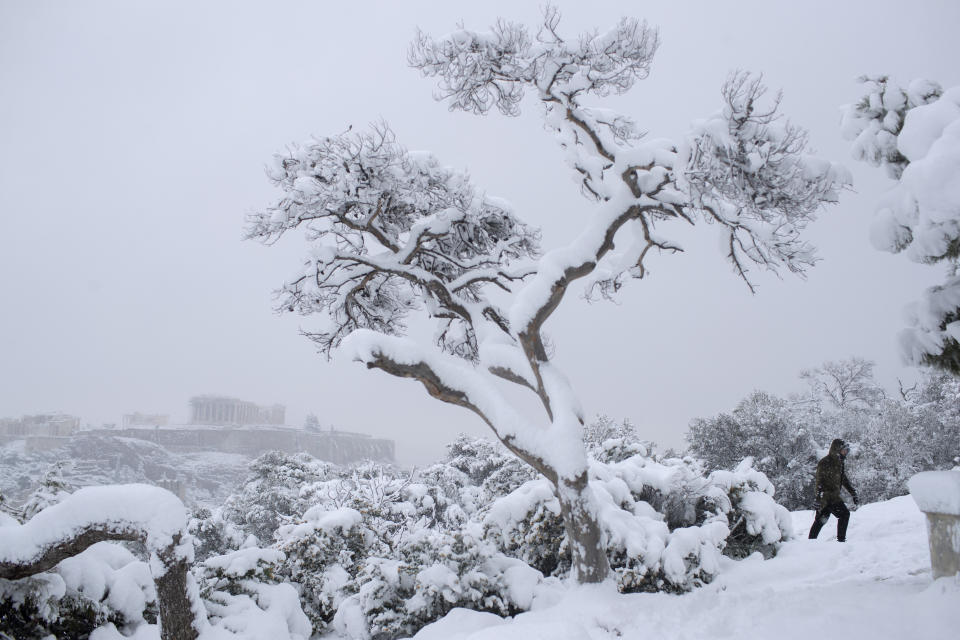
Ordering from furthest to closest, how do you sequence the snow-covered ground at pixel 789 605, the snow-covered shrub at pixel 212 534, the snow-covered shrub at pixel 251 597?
1. the snow-covered shrub at pixel 212 534
2. the snow-covered shrub at pixel 251 597
3. the snow-covered ground at pixel 789 605

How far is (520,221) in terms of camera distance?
7523 millimetres

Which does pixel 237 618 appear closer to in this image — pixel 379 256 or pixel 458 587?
pixel 458 587

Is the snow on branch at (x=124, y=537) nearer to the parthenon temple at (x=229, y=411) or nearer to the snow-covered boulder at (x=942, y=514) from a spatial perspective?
the snow-covered boulder at (x=942, y=514)

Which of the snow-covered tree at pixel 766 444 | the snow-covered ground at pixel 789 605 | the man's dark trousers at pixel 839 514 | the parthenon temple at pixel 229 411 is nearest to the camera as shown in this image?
the snow-covered ground at pixel 789 605

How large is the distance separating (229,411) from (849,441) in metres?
119

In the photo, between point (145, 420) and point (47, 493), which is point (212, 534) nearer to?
point (47, 493)

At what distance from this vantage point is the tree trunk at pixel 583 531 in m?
5.37

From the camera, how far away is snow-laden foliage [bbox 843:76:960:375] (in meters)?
2.38

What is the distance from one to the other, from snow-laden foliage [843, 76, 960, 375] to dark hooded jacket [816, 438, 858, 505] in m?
4.22

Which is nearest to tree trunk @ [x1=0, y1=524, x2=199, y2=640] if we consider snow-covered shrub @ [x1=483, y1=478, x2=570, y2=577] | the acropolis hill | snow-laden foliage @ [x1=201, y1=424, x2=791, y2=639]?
snow-laden foliage @ [x1=201, y1=424, x2=791, y2=639]

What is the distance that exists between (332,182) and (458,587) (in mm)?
4920

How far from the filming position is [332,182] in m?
6.43

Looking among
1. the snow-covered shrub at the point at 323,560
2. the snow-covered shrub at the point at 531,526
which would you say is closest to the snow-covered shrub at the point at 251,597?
the snow-covered shrub at the point at 323,560

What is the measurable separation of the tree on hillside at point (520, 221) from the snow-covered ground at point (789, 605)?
3.11 ft
